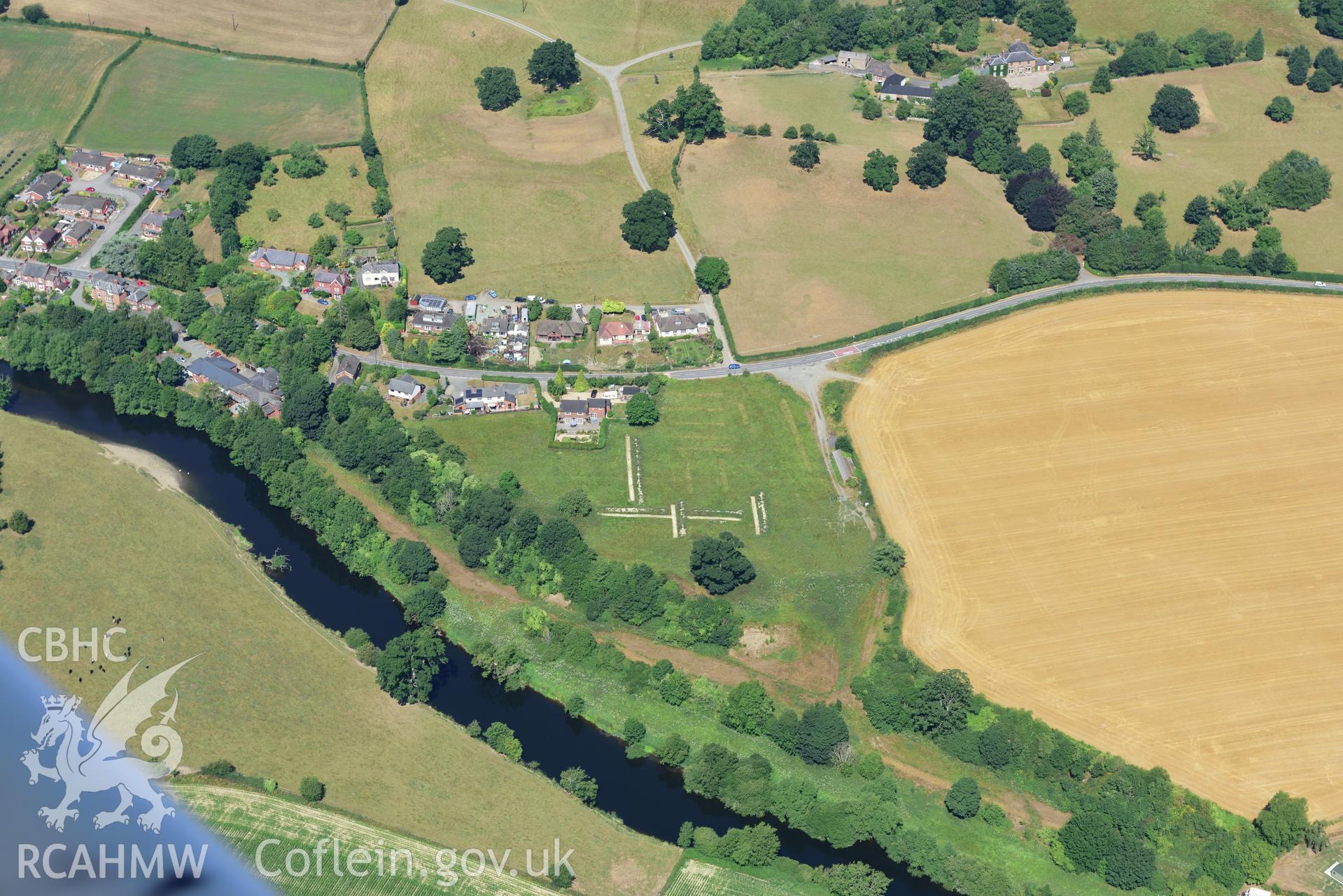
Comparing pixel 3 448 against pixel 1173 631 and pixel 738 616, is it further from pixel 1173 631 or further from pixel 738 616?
pixel 1173 631

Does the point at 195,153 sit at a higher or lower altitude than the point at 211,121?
higher

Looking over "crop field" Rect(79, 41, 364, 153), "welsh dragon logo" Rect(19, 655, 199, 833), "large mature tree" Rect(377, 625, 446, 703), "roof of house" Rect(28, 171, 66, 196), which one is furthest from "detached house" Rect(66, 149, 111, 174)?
"large mature tree" Rect(377, 625, 446, 703)

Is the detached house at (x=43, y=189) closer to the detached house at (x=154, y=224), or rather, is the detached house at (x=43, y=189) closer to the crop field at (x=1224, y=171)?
the detached house at (x=154, y=224)

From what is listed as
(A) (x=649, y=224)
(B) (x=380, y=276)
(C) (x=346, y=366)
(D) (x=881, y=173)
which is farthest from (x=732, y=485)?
(D) (x=881, y=173)

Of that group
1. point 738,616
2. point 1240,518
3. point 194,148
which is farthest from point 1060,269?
point 194,148

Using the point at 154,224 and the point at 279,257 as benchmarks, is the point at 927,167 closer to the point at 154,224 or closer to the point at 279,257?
the point at 279,257

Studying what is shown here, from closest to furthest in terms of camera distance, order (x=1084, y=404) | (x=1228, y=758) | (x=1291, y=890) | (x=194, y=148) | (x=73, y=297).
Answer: (x=1291, y=890), (x=1228, y=758), (x=1084, y=404), (x=73, y=297), (x=194, y=148)
